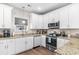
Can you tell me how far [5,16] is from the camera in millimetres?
972

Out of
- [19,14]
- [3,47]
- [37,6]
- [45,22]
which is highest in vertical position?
[37,6]

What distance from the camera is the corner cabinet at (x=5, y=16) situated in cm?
89

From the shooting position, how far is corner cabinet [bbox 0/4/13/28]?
2.93ft

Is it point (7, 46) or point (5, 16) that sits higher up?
point (5, 16)

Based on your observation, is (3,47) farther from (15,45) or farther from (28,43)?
(28,43)

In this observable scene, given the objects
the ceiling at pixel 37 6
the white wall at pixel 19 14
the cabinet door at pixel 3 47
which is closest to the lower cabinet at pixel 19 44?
the cabinet door at pixel 3 47

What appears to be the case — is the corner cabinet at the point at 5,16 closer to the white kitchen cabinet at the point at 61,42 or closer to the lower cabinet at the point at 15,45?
the lower cabinet at the point at 15,45

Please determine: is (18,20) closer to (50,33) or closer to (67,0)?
(50,33)

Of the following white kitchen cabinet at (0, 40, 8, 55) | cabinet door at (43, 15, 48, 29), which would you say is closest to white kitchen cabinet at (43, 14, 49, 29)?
cabinet door at (43, 15, 48, 29)

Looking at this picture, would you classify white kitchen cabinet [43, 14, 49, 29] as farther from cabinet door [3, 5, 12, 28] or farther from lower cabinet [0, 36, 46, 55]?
cabinet door [3, 5, 12, 28]

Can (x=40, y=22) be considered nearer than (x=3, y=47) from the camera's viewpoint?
No

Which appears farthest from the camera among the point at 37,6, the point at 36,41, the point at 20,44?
the point at 36,41

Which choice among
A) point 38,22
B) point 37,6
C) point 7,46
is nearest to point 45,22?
point 38,22
